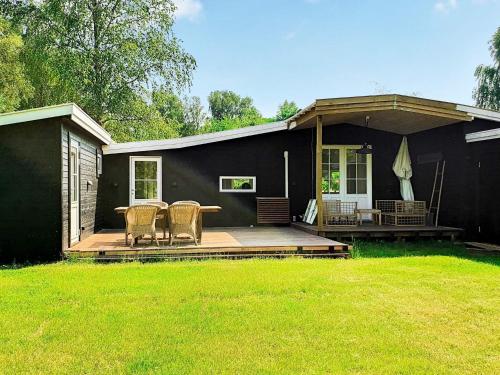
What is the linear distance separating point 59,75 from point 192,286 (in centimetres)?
1444

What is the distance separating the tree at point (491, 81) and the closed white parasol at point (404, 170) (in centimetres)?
1302

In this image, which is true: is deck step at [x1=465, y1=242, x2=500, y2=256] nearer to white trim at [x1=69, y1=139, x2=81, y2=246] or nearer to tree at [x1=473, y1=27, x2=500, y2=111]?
white trim at [x1=69, y1=139, x2=81, y2=246]

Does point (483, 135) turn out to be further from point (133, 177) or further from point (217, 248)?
point (133, 177)

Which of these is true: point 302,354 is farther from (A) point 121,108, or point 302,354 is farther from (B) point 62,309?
(A) point 121,108

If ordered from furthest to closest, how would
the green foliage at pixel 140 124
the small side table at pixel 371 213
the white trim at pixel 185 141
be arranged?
the green foliage at pixel 140 124 < the white trim at pixel 185 141 < the small side table at pixel 371 213

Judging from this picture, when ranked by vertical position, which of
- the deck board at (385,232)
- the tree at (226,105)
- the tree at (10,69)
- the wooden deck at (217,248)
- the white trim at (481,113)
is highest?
the tree at (226,105)

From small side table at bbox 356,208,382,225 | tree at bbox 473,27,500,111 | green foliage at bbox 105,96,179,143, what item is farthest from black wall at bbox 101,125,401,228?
tree at bbox 473,27,500,111

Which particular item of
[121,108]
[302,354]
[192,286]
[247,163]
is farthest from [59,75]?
[302,354]

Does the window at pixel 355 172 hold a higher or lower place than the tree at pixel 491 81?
lower

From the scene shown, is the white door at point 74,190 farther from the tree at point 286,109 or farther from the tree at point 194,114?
the tree at point 194,114

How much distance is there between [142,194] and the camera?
33.1ft

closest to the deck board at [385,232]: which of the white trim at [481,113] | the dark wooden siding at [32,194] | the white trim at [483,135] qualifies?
the white trim at [483,135]

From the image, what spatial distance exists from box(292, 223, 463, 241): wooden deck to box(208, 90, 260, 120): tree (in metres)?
41.7

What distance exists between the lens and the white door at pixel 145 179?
10.0 metres
